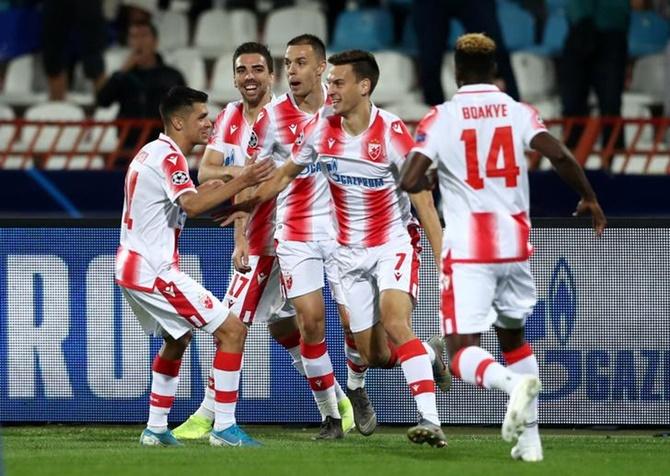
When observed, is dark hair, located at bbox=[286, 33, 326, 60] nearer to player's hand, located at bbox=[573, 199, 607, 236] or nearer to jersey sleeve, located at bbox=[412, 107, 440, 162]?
jersey sleeve, located at bbox=[412, 107, 440, 162]

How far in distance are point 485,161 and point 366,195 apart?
1.34 metres

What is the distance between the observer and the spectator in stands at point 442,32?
13.4m

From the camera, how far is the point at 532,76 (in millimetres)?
14648

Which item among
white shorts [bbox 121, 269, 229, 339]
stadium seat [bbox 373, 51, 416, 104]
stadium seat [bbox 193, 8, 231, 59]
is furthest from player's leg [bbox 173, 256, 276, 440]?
stadium seat [bbox 193, 8, 231, 59]

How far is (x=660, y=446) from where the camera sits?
27.1ft

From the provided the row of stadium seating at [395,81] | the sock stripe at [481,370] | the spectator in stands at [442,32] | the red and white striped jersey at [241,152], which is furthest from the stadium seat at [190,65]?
the sock stripe at [481,370]

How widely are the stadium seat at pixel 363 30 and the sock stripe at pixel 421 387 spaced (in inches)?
302

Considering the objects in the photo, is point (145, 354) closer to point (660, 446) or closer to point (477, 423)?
point (477, 423)

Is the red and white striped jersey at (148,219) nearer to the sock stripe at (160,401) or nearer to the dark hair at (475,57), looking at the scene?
the sock stripe at (160,401)

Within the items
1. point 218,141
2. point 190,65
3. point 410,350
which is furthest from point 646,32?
point 410,350

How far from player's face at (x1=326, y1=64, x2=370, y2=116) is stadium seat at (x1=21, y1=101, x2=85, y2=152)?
5.40 metres

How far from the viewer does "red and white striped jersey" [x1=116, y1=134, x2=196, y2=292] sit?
8055 millimetres

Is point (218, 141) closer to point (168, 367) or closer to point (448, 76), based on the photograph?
point (168, 367)

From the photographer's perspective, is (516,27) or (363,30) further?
(363,30)
